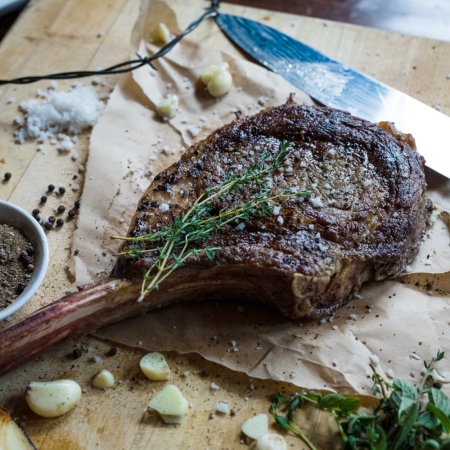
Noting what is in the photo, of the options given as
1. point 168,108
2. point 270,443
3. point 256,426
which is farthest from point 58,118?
point 270,443

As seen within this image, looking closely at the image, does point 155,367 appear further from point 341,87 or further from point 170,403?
point 341,87

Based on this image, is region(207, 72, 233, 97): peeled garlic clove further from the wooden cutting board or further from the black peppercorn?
the black peppercorn

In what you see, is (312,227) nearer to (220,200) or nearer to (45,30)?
(220,200)

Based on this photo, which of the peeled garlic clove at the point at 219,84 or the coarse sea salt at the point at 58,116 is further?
the peeled garlic clove at the point at 219,84

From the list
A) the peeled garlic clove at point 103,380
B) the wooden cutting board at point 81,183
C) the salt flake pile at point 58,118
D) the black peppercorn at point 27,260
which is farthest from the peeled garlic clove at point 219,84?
the peeled garlic clove at point 103,380

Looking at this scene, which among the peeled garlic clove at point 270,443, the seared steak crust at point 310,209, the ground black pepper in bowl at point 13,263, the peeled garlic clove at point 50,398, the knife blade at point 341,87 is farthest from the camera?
the knife blade at point 341,87

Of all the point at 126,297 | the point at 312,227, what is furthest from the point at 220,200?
the point at 126,297

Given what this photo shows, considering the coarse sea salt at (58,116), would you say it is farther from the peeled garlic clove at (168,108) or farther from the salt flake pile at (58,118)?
the peeled garlic clove at (168,108)
